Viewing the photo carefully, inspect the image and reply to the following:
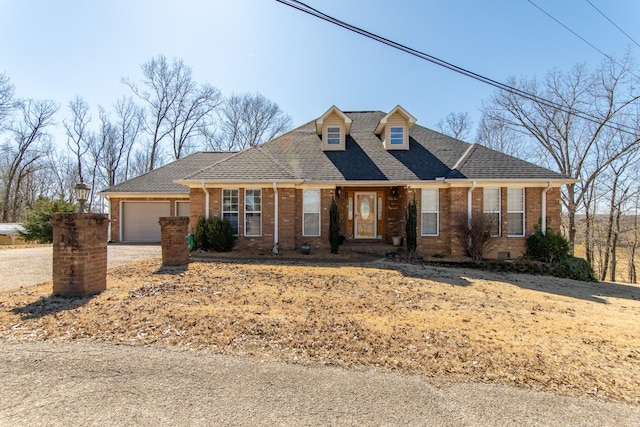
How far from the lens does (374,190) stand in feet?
45.0

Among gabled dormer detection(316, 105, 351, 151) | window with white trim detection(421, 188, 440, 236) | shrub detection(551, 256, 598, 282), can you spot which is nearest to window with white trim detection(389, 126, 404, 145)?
gabled dormer detection(316, 105, 351, 151)

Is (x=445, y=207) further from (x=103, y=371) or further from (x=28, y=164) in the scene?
(x=28, y=164)

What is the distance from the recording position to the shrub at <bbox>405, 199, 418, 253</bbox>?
38.2 feet

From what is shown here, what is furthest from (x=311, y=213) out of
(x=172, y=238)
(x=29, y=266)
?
(x=29, y=266)

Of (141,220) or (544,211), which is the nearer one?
(544,211)

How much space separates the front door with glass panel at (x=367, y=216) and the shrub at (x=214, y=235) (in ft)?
18.3

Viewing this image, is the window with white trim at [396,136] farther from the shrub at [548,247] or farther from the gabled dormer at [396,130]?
the shrub at [548,247]

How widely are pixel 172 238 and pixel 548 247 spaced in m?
12.6

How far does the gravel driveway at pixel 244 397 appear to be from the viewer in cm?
241

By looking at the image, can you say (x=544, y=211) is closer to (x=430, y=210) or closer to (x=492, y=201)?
(x=492, y=201)

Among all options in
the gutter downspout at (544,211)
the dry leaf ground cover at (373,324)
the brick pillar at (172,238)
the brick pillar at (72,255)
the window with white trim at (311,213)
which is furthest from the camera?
the window with white trim at (311,213)

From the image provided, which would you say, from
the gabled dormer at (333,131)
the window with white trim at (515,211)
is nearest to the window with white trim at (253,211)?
the gabled dormer at (333,131)

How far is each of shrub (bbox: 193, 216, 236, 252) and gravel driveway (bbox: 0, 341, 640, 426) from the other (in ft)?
27.0

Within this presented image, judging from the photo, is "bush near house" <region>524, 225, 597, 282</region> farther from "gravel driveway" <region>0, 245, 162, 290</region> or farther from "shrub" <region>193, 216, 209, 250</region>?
"gravel driveway" <region>0, 245, 162, 290</region>
